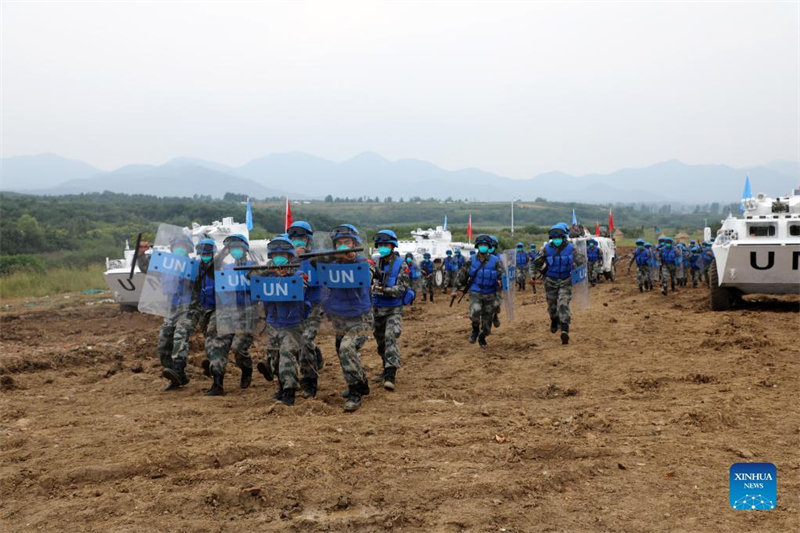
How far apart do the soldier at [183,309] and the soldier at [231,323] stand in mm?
432

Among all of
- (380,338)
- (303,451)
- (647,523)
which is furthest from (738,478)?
(380,338)

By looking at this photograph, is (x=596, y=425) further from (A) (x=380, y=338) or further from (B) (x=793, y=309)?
(B) (x=793, y=309)

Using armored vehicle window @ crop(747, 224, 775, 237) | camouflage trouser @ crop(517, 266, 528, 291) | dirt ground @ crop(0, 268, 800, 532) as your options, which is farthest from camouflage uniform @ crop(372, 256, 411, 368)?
camouflage trouser @ crop(517, 266, 528, 291)

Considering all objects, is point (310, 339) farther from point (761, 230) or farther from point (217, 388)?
point (761, 230)

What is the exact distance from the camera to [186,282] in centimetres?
830

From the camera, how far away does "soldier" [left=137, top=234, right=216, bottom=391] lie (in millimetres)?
8195

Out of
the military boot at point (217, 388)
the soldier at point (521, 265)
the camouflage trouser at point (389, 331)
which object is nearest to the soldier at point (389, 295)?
the camouflage trouser at point (389, 331)

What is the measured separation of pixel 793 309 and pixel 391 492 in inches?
512

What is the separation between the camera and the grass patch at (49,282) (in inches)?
972

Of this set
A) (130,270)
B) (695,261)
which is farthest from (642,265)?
(130,270)

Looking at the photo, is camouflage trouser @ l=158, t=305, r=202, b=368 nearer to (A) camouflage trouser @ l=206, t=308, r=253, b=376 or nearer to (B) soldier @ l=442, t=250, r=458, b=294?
(A) camouflage trouser @ l=206, t=308, r=253, b=376

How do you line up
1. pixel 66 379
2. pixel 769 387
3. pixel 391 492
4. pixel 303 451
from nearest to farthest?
pixel 391 492
pixel 303 451
pixel 769 387
pixel 66 379

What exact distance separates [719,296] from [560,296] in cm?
522

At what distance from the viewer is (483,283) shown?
10922 mm
